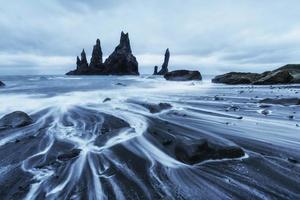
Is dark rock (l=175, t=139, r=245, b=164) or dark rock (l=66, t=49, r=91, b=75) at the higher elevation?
dark rock (l=175, t=139, r=245, b=164)

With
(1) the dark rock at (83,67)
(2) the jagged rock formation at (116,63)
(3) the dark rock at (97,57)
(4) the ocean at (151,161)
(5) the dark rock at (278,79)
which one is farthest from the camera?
(1) the dark rock at (83,67)

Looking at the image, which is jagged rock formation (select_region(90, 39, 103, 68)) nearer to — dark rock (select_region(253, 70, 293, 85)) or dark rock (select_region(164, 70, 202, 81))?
dark rock (select_region(164, 70, 202, 81))

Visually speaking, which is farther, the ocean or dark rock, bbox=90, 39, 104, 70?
dark rock, bbox=90, 39, 104, 70

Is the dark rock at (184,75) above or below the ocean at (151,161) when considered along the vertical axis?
below

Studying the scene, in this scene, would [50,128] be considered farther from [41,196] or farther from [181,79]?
[181,79]

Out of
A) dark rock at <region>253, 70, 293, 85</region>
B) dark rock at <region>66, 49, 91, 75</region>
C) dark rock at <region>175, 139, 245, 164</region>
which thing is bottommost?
dark rock at <region>66, 49, 91, 75</region>

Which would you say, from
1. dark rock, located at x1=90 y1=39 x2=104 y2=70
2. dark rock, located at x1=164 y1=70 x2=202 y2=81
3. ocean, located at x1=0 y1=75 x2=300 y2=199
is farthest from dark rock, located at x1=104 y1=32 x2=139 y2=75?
ocean, located at x1=0 y1=75 x2=300 y2=199

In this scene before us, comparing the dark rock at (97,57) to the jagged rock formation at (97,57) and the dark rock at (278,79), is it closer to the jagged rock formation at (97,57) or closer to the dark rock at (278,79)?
the jagged rock formation at (97,57)

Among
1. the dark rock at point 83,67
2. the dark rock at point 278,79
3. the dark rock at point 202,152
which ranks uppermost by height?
the dark rock at point 202,152

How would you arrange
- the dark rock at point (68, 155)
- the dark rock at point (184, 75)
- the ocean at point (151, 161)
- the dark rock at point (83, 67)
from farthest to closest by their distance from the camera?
1. the dark rock at point (83, 67)
2. the dark rock at point (184, 75)
3. the dark rock at point (68, 155)
4. the ocean at point (151, 161)

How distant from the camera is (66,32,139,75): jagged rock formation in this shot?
5059 inches

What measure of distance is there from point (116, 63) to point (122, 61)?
360cm

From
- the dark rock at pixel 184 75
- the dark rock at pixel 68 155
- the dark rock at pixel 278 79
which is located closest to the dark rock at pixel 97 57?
the dark rock at pixel 184 75

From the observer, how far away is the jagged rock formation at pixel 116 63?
128500mm
